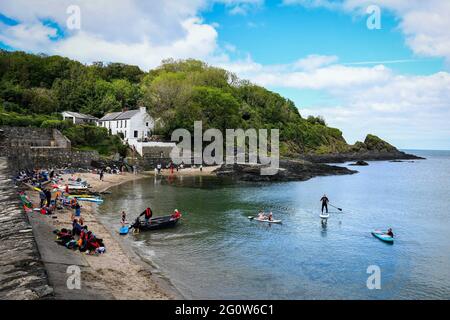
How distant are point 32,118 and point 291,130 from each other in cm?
8792

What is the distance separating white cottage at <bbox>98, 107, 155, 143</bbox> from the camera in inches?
3155

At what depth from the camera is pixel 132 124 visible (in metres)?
80.1

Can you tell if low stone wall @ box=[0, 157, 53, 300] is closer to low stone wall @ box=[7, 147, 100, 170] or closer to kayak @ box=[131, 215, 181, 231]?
kayak @ box=[131, 215, 181, 231]

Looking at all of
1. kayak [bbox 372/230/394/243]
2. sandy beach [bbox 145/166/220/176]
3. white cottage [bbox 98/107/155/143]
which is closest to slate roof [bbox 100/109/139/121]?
white cottage [bbox 98/107/155/143]

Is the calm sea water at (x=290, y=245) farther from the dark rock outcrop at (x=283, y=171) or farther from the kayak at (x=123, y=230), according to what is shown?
the dark rock outcrop at (x=283, y=171)

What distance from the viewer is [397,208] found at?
4509cm

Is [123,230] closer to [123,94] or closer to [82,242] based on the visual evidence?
[82,242]

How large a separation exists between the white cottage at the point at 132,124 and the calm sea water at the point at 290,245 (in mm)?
31566

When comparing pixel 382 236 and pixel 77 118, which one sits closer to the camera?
pixel 382 236

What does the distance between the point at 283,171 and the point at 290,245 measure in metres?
45.4

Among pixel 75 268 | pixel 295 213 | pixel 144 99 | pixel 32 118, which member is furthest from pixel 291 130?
pixel 75 268

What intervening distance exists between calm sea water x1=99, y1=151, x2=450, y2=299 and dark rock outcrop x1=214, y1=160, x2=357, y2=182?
16.6 metres

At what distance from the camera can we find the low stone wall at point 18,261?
11.3 m

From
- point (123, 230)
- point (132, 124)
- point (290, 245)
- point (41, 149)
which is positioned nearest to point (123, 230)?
point (123, 230)
